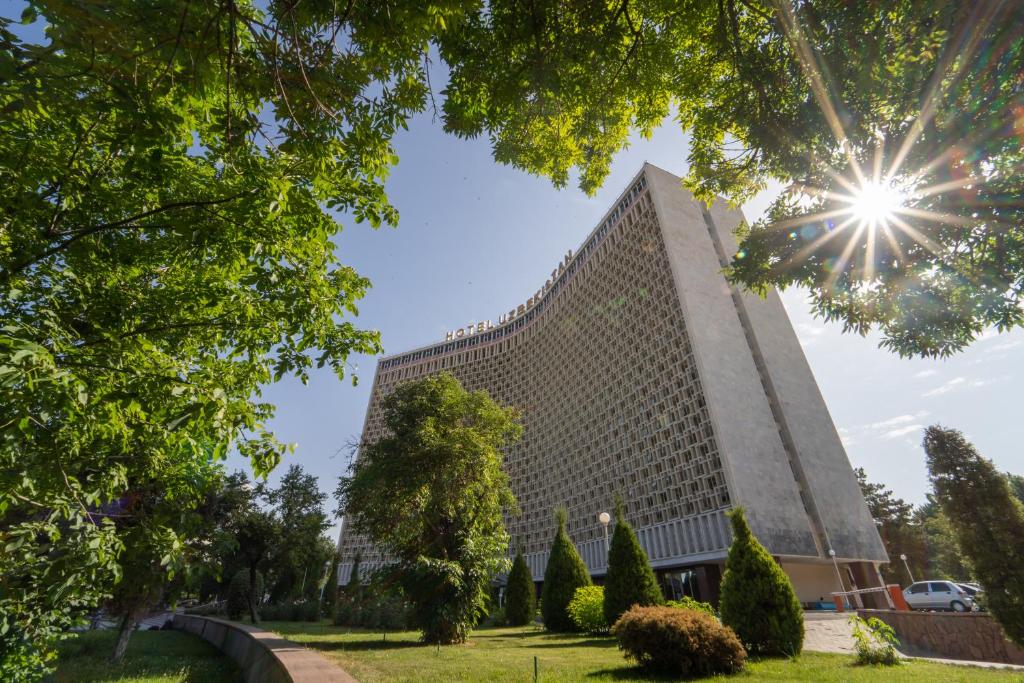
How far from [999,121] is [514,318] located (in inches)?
3071

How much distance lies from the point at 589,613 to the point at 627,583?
7.68ft

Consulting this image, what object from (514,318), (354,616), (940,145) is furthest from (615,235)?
(940,145)

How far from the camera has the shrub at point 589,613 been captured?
1656cm

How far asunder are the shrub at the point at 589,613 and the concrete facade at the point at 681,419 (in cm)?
1332

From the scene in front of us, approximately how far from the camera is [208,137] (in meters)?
5.21

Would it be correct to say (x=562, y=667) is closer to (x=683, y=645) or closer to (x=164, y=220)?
(x=683, y=645)

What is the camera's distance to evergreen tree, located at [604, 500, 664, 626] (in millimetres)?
15422

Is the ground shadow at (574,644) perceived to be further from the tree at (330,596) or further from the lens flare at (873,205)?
the tree at (330,596)

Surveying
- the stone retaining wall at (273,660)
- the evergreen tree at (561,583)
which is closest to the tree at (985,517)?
the evergreen tree at (561,583)

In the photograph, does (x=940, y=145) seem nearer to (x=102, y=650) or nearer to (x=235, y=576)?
(x=102, y=650)

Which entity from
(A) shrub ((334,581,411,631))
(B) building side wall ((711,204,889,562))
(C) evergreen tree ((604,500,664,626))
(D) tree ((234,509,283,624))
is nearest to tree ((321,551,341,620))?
(D) tree ((234,509,283,624))

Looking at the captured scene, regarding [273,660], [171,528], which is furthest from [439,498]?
[171,528]

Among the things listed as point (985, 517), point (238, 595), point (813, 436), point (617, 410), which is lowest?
point (238, 595)

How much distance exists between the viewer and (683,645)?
342 inches
